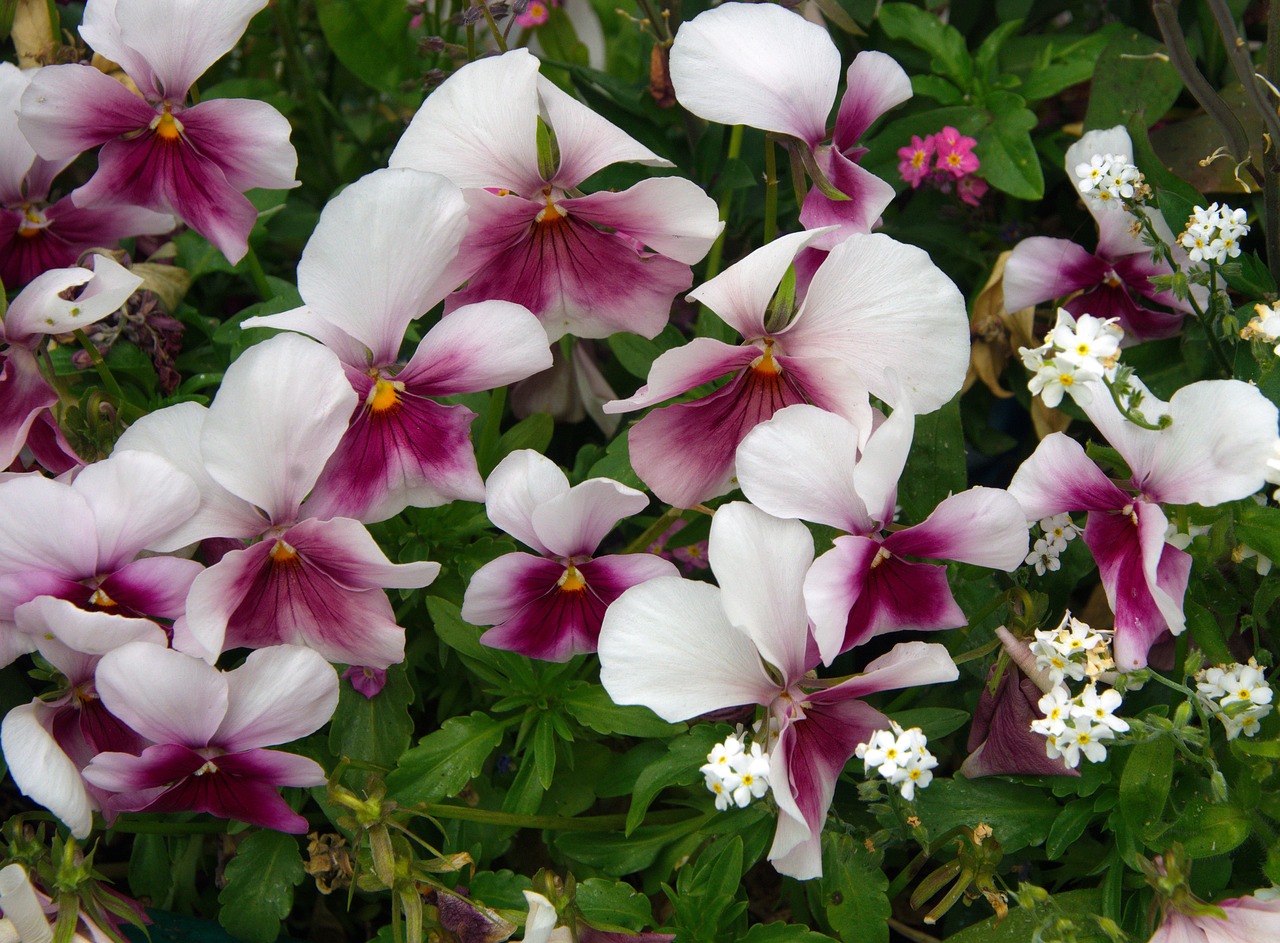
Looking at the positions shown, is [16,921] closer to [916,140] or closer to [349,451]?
[349,451]

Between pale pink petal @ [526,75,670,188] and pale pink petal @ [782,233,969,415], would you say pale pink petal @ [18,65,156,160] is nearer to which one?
pale pink petal @ [526,75,670,188]

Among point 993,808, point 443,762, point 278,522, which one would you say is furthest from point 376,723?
point 993,808

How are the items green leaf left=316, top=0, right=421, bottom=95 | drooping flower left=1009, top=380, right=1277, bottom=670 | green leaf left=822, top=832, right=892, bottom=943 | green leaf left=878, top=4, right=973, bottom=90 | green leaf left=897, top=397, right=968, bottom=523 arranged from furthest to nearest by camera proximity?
green leaf left=316, top=0, right=421, bottom=95 < green leaf left=878, top=4, right=973, bottom=90 < green leaf left=897, top=397, right=968, bottom=523 < green leaf left=822, top=832, right=892, bottom=943 < drooping flower left=1009, top=380, right=1277, bottom=670

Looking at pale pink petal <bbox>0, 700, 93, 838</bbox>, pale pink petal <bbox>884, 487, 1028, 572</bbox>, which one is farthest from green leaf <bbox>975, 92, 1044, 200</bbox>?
pale pink petal <bbox>0, 700, 93, 838</bbox>

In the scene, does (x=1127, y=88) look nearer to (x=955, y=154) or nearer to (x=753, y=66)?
(x=955, y=154)

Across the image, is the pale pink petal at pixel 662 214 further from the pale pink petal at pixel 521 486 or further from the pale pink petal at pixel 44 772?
the pale pink petal at pixel 44 772

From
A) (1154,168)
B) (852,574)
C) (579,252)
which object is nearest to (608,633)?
(852,574)

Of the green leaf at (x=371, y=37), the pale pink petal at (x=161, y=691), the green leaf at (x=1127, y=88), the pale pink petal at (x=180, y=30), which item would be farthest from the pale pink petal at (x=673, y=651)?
the green leaf at (x=371, y=37)

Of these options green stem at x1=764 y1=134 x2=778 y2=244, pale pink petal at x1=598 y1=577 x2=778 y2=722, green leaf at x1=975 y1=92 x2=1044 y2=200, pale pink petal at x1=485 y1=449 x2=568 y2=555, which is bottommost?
pale pink petal at x1=598 y1=577 x2=778 y2=722
